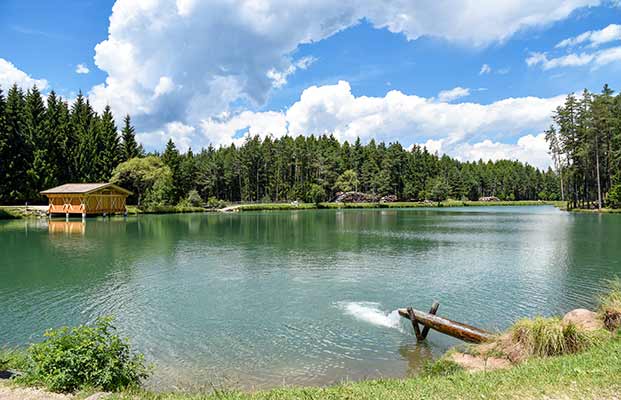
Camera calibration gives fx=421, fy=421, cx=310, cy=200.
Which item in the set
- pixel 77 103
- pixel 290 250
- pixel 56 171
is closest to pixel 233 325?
pixel 290 250

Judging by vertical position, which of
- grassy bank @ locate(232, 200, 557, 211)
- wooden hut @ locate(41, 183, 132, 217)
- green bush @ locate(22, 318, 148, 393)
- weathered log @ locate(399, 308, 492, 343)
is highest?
wooden hut @ locate(41, 183, 132, 217)

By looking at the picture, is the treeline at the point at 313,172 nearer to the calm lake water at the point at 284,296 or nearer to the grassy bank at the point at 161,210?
the grassy bank at the point at 161,210

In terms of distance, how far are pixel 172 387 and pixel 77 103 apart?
92.1 metres

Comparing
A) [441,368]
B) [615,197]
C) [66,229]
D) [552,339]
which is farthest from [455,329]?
[615,197]

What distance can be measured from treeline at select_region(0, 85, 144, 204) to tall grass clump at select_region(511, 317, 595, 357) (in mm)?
71444

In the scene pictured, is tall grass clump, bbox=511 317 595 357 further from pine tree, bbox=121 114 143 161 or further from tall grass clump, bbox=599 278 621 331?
pine tree, bbox=121 114 143 161

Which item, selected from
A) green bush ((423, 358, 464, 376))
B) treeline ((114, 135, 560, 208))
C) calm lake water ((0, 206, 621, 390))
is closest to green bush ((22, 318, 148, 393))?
calm lake water ((0, 206, 621, 390))

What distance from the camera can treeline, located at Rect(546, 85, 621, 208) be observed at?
62.7m

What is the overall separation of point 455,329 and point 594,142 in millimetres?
69343

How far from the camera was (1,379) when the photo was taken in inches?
251

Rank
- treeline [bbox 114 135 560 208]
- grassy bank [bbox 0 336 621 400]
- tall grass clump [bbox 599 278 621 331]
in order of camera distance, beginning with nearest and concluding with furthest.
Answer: grassy bank [bbox 0 336 621 400], tall grass clump [bbox 599 278 621 331], treeline [bbox 114 135 560 208]

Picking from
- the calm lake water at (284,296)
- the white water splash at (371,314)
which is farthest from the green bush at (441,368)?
the white water splash at (371,314)

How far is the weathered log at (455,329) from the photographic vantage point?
9.52 metres

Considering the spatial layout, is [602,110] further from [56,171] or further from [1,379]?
[56,171]
